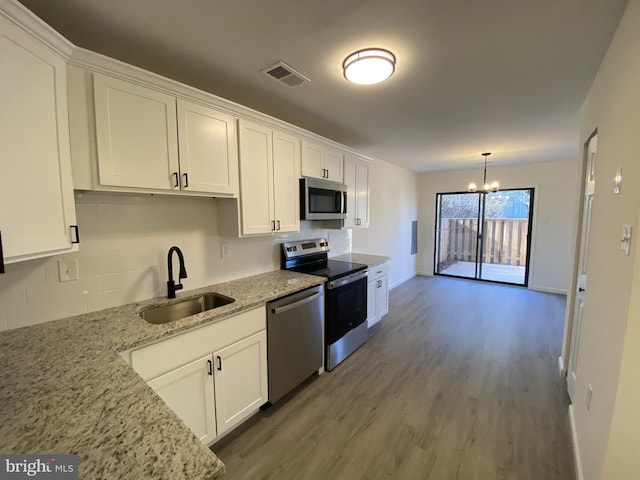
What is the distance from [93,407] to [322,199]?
242cm

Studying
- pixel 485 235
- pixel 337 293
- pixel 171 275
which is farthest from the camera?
pixel 485 235

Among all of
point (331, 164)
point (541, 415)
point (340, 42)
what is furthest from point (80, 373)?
point (541, 415)

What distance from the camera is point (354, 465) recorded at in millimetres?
1694

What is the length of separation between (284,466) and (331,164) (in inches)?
107

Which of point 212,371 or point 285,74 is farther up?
point 285,74

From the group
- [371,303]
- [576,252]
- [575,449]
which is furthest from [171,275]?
[576,252]

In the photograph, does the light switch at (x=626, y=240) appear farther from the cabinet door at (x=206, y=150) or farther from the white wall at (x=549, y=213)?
the white wall at (x=549, y=213)

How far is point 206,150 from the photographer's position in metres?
1.91

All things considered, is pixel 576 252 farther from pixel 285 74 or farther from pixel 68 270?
pixel 68 270

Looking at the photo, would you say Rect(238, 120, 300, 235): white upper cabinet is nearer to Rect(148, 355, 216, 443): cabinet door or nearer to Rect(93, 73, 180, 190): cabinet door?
Rect(93, 73, 180, 190): cabinet door

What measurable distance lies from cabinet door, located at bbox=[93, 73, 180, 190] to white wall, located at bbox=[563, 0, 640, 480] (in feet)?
7.65

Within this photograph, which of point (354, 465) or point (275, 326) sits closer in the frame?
point (354, 465)

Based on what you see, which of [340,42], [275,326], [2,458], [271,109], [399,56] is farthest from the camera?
[271,109]

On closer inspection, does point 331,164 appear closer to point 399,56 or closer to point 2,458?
point 399,56
